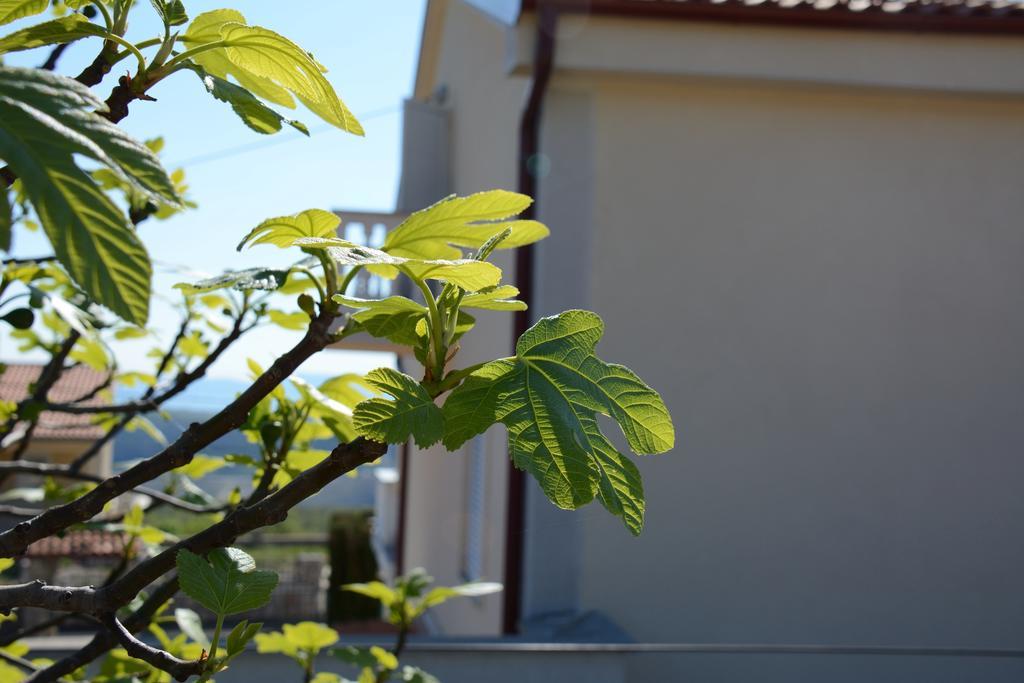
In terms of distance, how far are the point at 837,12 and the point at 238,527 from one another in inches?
217

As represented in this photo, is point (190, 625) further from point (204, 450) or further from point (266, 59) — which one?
point (266, 59)

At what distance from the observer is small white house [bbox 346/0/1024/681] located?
5.92 metres

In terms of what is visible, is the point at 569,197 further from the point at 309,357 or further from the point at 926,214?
the point at 309,357

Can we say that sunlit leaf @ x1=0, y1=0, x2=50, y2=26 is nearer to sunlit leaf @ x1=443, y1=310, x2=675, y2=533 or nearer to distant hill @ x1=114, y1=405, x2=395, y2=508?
sunlit leaf @ x1=443, y1=310, x2=675, y2=533

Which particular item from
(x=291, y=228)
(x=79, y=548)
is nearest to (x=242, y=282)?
(x=291, y=228)

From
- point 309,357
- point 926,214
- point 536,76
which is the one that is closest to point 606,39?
point 536,76

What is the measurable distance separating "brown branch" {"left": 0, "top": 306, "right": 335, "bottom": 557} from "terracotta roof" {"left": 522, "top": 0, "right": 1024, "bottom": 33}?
15.8 feet

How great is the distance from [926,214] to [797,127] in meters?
0.94

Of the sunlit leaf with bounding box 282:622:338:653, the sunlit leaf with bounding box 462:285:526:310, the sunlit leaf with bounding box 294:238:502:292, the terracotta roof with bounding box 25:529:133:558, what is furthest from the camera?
the terracotta roof with bounding box 25:529:133:558

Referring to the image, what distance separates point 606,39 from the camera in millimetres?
5754

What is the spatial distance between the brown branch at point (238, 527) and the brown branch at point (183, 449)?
83 mm

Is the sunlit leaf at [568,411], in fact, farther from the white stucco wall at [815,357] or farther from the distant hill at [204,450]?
the white stucco wall at [815,357]

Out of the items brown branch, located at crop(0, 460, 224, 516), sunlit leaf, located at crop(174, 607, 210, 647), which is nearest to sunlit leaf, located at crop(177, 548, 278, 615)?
sunlit leaf, located at crop(174, 607, 210, 647)

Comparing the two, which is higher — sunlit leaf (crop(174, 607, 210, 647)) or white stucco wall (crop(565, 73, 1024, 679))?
white stucco wall (crop(565, 73, 1024, 679))
